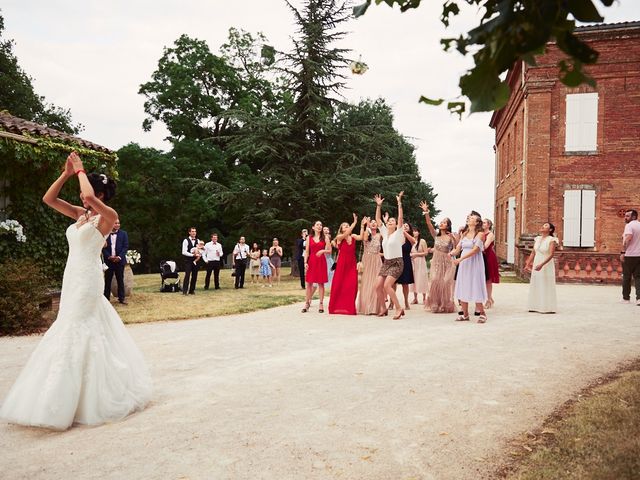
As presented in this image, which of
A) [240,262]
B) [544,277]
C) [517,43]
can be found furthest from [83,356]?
[240,262]

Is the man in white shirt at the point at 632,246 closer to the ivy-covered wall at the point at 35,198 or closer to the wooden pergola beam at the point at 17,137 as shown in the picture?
the ivy-covered wall at the point at 35,198

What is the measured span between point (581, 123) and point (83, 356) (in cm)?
2189

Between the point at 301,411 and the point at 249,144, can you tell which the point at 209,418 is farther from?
the point at 249,144

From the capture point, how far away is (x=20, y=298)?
941 cm

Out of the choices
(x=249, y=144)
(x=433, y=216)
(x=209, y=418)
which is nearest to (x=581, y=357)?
(x=209, y=418)

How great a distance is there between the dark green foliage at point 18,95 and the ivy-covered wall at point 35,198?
23.7 metres

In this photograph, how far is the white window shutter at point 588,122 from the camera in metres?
21.5

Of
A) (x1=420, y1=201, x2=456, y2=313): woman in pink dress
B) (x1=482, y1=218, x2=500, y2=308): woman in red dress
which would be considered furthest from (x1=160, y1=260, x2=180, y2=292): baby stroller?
(x1=482, y1=218, x2=500, y2=308): woman in red dress

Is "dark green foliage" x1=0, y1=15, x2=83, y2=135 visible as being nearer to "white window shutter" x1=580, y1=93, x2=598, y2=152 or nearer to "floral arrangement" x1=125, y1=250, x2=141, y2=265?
"floral arrangement" x1=125, y1=250, x2=141, y2=265

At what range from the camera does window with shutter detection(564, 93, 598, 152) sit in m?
21.5

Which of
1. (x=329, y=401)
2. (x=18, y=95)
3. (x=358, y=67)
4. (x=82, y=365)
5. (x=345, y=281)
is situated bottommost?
(x=329, y=401)

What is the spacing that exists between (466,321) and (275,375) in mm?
5427

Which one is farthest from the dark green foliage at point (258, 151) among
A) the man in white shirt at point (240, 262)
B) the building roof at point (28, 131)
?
the building roof at point (28, 131)

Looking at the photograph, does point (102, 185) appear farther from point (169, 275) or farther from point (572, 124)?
point (572, 124)
